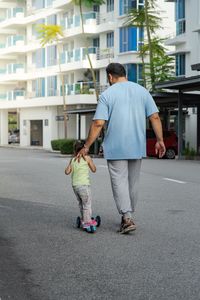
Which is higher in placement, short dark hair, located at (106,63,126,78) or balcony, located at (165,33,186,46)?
balcony, located at (165,33,186,46)

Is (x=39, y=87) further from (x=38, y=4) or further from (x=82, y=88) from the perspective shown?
(x=82, y=88)

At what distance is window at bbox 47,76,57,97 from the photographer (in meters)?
72.2

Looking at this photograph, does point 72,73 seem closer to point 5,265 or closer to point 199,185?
point 199,185

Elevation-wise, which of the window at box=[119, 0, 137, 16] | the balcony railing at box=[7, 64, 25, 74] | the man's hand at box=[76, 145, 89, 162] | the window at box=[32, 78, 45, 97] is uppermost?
the window at box=[119, 0, 137, 16]

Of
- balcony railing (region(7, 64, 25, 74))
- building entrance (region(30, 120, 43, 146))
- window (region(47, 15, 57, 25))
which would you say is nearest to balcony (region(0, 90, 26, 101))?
balcony railing (region(7, 64, 25, 74))

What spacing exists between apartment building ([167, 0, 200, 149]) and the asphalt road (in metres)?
35.6

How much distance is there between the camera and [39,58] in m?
76.4

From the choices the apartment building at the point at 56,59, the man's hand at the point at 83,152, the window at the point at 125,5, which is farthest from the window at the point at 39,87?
the man's hand at the point at 83,152

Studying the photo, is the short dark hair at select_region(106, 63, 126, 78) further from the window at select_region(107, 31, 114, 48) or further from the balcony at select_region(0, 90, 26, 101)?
the balcony at select_region(0, 90, 26, 101)

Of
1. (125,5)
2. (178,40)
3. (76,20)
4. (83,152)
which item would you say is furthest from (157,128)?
(76,20)

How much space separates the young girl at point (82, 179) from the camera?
991 centimetres

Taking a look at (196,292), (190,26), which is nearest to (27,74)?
(190,26)

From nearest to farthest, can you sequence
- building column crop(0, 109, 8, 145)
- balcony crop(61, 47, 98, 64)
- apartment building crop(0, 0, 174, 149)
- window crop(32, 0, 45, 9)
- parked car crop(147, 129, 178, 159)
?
1. parked car crop(147, 129, 178, 159)
2. apartment building crop(0, 0, 174, 149)
3. balcony crop(61, 47, 98, 64)
4. window crop(32, 0, 45, 9)
5. building column crop(0, 109, 8, 145)

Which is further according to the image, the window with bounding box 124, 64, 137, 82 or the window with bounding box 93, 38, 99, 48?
the window with bounding box 93, 38, 99, 48
